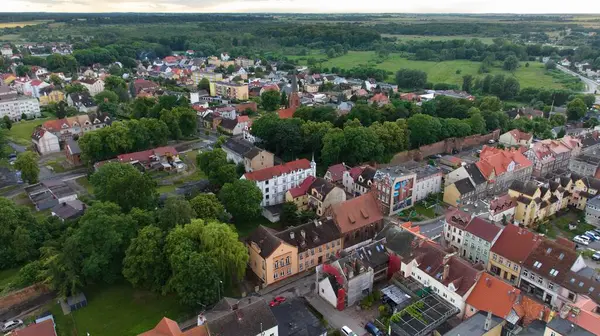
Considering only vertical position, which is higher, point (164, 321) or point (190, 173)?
point (164, 321)

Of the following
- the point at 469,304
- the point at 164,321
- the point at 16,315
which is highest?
the point at 164,321

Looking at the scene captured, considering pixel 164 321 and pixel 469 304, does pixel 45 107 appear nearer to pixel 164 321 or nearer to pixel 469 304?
pixel 164 321

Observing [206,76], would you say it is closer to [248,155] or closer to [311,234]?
[248,155]

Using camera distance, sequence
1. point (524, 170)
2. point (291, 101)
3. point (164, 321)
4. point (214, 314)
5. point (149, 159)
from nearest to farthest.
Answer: point (164, 321) < point (214, 314) < point (524, 170) < point (149, 159) < point (291, 101)

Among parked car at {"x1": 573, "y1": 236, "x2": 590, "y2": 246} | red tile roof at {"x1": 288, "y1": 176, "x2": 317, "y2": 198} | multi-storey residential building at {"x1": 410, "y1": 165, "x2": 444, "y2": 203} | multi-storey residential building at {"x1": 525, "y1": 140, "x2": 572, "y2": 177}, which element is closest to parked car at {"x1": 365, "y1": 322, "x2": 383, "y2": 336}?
red tile roof at {"x1": 288, "y1": 176, "x2": 317, "y2": 198}

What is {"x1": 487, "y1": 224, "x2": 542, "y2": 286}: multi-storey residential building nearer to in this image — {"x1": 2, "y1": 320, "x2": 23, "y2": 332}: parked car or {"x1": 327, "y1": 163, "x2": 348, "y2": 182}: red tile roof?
{"x1": 327, "y1": 163, "x2": 348, "y2": 182}: red tile roof

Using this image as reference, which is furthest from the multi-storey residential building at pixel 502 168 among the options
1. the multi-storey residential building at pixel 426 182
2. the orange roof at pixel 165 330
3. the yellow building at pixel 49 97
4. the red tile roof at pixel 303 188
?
the yellow building at pixel 49 97

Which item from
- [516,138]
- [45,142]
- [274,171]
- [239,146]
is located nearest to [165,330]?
[274,171]

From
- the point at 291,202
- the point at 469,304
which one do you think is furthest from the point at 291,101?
the point at 469,304
